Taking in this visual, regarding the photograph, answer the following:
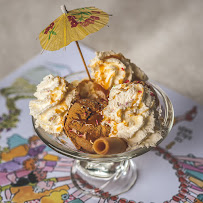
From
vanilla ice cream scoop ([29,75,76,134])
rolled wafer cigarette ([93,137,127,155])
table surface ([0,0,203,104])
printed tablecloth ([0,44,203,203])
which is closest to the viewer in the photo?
rolled wafer cigarette ([93,137,127,155])

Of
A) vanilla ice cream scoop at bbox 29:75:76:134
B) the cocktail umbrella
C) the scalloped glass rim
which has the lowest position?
the scalloped glass rim

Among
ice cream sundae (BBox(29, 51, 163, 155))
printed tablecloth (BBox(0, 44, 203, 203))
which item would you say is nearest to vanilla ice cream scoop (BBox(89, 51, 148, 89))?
ice cream sundae (BBox(29, 51, 163, 155))

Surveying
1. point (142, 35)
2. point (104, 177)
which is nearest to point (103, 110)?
point (104, 177)

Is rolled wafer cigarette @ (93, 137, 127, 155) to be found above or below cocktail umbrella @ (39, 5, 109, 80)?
below

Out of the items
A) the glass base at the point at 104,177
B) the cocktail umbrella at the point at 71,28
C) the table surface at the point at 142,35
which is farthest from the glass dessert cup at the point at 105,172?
the table surface at the point at 142,35

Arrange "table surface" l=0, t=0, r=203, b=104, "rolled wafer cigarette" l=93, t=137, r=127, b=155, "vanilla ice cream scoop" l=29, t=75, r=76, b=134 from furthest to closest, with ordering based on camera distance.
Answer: "table surface" l=0, t=0, r=203, b=104
"vanilla ice cream scoop" l=29, t=75, r=76, b=134
"rolled wafer cigarette" l=93, t=137, r=127, b=155

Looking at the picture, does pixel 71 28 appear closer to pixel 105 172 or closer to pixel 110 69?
pixel 110 69

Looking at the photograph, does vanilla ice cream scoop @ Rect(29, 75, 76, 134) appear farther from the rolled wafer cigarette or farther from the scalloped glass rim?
the rolled wafer cigarette

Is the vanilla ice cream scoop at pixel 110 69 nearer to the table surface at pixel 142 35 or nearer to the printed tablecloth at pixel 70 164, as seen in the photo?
the printed tablecloth at pixel 70 164
